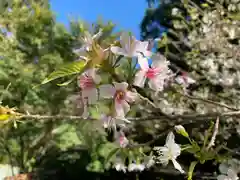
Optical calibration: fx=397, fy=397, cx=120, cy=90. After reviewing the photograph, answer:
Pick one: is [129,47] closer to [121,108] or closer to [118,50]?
[118,50]

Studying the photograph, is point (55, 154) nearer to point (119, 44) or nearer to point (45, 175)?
point (45, 175)

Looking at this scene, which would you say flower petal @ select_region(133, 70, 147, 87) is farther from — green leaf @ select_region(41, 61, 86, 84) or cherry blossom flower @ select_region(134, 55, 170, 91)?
green leaf @ select_region(41, 61, 86, 84)

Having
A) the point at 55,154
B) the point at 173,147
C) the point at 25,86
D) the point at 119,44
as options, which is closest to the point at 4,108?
the point at 119,44

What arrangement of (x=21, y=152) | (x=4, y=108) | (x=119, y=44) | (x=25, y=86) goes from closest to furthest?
(x=119, y=44) → (x=4, y=108) → (x=25, y=86) → (x=21, y=152)

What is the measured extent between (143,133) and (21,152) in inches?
67.6

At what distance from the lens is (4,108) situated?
3.48 ft

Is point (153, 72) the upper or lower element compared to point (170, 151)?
upper

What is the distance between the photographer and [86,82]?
96cm

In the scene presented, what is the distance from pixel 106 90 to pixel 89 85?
1.7 inches

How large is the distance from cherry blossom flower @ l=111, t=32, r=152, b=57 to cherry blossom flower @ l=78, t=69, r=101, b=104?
0.08m

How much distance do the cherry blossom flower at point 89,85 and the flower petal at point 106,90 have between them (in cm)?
1

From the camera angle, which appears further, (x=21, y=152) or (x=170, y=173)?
(x=21, y=152)

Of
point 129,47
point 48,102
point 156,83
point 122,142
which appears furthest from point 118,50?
point 48,102

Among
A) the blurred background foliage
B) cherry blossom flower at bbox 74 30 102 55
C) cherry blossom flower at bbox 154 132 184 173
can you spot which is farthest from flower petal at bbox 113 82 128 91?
the blurred background foliage
